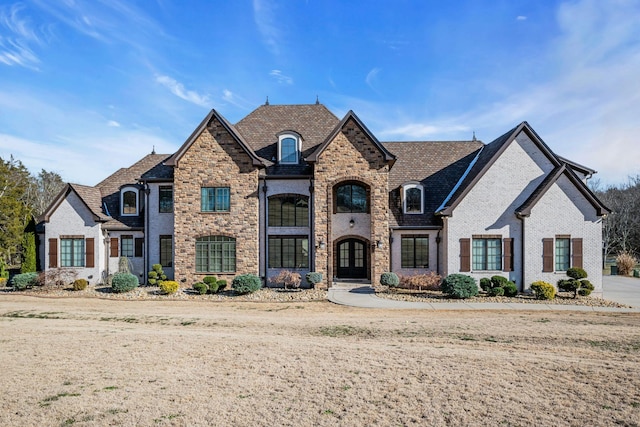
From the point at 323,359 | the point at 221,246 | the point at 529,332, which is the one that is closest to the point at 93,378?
the point at 323,359

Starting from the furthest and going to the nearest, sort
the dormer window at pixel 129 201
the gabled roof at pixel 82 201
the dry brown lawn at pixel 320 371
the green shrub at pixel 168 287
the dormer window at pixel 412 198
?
the dormer window at pixel 129 201 < the gabled roof at pixel 82 201 < the dormer window at pixel 412 198 < the green shrub at pixel 168 287 < the dry brown lawn at pixel 320 371

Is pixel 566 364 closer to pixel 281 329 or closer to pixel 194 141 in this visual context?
pixel 281 329

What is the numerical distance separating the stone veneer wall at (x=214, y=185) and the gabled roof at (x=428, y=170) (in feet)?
27.0

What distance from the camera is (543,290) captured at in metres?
18.8

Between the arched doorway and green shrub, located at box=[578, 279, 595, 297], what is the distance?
11.3 m

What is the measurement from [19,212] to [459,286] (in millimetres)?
36922

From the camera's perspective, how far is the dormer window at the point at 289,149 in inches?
911

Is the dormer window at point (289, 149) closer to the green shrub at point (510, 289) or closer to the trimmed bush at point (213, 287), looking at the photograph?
the trimmed bush at point (213, 287)

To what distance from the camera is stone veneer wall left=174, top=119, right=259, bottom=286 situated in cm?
2198

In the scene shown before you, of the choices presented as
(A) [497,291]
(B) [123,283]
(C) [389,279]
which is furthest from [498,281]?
(B) [123,283]

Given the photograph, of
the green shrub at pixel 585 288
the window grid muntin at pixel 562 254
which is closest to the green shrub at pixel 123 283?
the window grid muntin at pixel 562 254

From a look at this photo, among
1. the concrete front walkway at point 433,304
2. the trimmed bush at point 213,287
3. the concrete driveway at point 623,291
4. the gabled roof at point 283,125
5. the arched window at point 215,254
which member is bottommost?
the concrete driveway at point 623,291

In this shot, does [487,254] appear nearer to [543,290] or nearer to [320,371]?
[543,290]

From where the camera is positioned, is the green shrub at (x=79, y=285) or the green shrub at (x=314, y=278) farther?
the green shrub at (x=79, y=285)
